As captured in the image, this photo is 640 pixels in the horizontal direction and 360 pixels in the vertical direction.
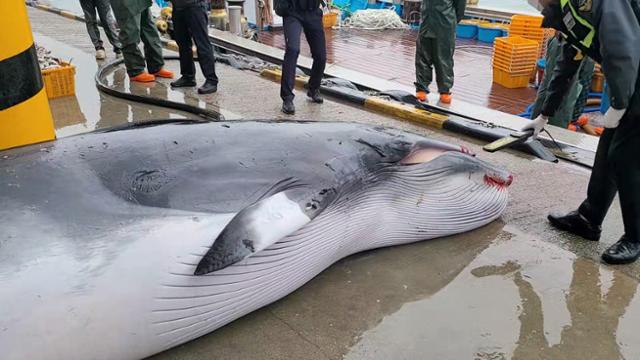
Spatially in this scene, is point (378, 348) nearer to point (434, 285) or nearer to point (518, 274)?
point (434, 285)

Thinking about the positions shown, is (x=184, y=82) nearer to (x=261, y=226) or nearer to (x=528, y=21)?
(x=261, y=226)

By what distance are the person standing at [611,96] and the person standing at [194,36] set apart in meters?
4.24

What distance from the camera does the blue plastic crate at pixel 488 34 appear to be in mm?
14262

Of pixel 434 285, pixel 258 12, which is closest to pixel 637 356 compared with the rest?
pixel 434 285

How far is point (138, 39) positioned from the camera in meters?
6.83

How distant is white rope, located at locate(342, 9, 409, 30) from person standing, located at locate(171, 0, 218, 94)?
384 inches

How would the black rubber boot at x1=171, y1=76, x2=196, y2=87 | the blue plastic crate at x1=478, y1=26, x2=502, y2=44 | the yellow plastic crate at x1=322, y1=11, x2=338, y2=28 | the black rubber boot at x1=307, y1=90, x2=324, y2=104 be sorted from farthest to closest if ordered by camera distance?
the yellow plastic crate at x1=322, y1=11, x2=338, y2=28 → the blue plastic crate at x1=478, y1=26, x2=502, y2=44 → the black rubber boot at x1=171, y1=76, x2=196, y2=87 → the black rubber boot at x1=307, y1=90, x2=324, y2=104

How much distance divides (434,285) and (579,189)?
6.59ft

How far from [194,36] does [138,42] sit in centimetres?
80

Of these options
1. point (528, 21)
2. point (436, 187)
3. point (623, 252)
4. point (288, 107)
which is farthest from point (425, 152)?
point (528, 21)

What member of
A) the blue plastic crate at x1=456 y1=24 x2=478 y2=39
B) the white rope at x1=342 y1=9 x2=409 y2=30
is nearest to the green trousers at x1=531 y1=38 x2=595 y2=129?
the blue plastic crate at x1=456 y1=24 x2=478 y2=39

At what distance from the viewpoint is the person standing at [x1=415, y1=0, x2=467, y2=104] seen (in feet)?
22.2

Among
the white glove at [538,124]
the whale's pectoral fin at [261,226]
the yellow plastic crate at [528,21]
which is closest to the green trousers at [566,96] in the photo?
the white glove at [538,124]

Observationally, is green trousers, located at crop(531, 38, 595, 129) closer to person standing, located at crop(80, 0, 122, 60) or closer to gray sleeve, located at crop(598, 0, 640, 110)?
gray sleeve, located at crop(598, 0, 640, 110)
